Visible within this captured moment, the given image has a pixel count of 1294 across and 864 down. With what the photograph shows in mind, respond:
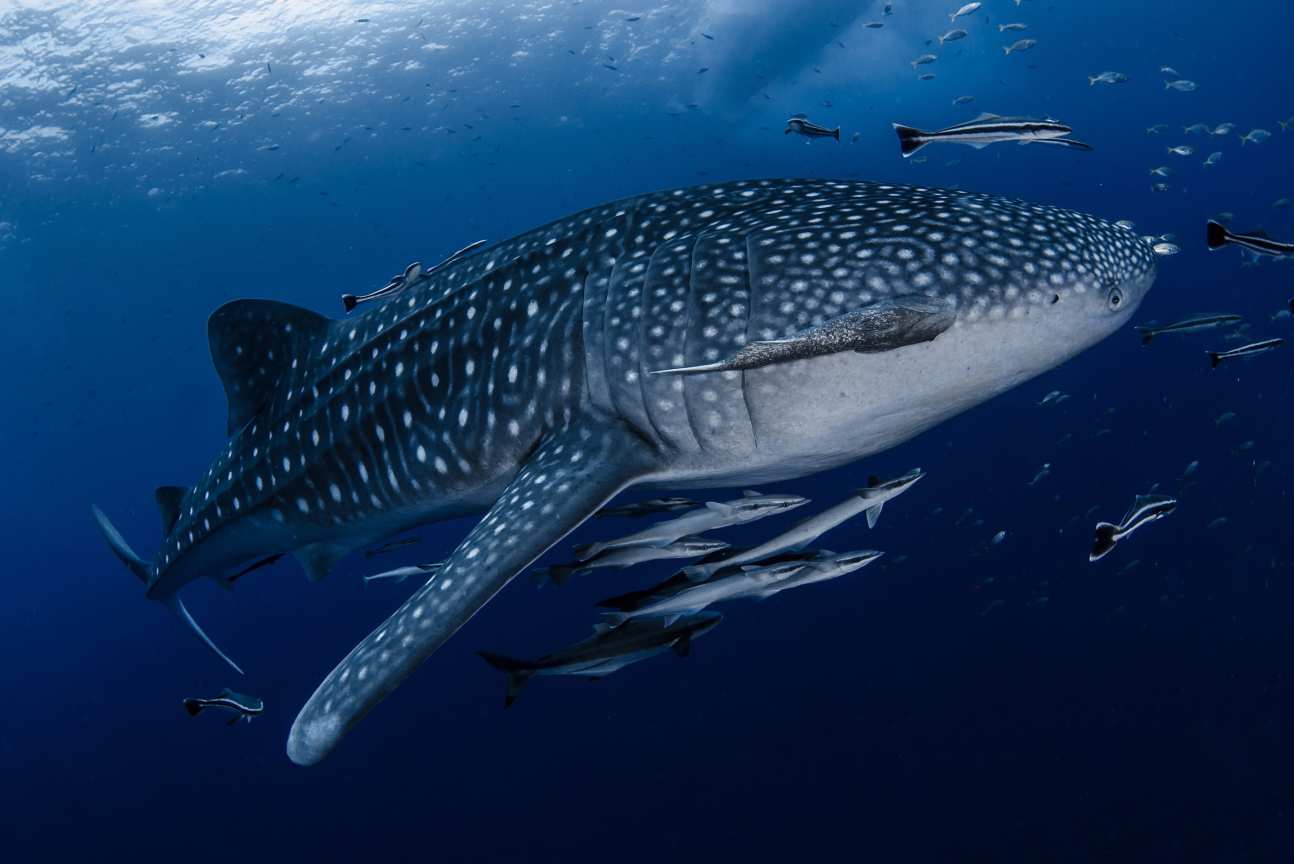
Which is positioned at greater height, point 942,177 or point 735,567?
point 735,567

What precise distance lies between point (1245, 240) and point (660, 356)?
3830 millimetres

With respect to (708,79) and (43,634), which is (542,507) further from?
(43,634)

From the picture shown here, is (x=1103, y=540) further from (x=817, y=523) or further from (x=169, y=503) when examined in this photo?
(x=169, y=503)

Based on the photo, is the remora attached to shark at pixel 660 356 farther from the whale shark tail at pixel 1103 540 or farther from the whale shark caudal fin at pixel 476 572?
the whale shark tail at pixel 1103 540

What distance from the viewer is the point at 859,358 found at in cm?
290

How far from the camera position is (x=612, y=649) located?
12.2 feet

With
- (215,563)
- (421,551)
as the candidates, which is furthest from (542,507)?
(421,551)

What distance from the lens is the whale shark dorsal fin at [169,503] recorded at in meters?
6.00

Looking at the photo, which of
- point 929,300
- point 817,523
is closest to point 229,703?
point 817,523

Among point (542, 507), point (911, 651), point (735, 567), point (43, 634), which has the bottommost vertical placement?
point (43, 634)

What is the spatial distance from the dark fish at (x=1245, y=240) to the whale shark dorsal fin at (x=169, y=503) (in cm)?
737

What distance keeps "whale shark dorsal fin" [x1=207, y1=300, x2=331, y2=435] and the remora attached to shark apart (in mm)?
617

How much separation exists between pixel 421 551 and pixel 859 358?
27669mm

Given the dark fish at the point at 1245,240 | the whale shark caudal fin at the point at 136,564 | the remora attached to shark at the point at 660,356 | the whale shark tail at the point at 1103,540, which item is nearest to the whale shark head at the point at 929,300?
the remora attached to shark at the point at 660,356
